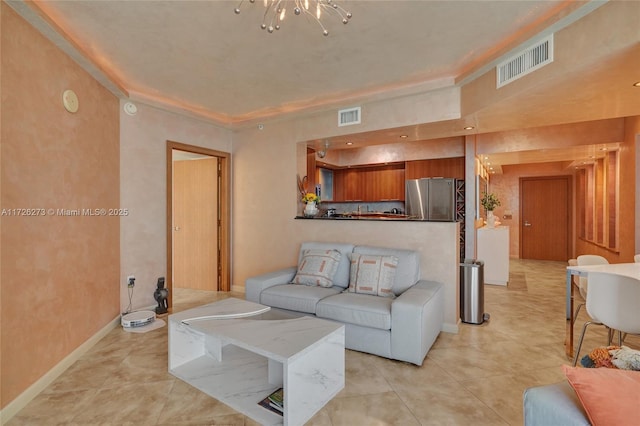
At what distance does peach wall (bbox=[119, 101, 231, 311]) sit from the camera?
3.65 m

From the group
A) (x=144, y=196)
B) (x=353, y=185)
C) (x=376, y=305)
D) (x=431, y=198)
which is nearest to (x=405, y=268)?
(x=376, y=305)

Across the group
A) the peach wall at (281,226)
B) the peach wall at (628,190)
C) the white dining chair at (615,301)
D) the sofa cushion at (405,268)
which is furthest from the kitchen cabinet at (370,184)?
the white dining chair at (615,301)

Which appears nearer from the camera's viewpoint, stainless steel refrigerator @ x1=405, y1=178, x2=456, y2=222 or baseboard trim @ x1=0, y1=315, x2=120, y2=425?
baseboard trim @ x1=0, y1=315, x2=120, y2=425

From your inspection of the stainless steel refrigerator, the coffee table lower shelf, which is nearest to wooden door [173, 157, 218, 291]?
the coffee table lower shelf

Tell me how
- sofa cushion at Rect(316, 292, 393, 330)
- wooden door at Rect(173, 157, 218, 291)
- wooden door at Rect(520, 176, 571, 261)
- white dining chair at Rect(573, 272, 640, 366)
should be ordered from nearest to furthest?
white dining chair at Rect(573, 272, 640, 366)
sofa cushion at Rect(316, 292, 393, 330)
wooden door at Rect(173, 157, 218, 291)
wooden door at Rect(520, 176, 571, 261)

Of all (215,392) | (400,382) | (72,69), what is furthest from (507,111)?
(72,69)

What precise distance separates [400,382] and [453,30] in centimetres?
271

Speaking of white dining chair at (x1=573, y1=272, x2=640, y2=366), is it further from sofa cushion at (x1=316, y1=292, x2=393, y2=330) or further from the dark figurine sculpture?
the dark figurine sculpture

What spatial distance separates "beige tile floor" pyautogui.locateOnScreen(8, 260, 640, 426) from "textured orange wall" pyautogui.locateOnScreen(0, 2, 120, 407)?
292mm

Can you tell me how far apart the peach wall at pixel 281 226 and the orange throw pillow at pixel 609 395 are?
2289mm

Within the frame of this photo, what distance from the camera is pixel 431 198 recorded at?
6191 mm

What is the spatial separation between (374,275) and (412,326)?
2.28 feet

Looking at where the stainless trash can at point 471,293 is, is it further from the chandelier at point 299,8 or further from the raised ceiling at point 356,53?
the chandelier at point 299,8

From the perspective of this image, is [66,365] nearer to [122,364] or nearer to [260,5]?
[122,364]
